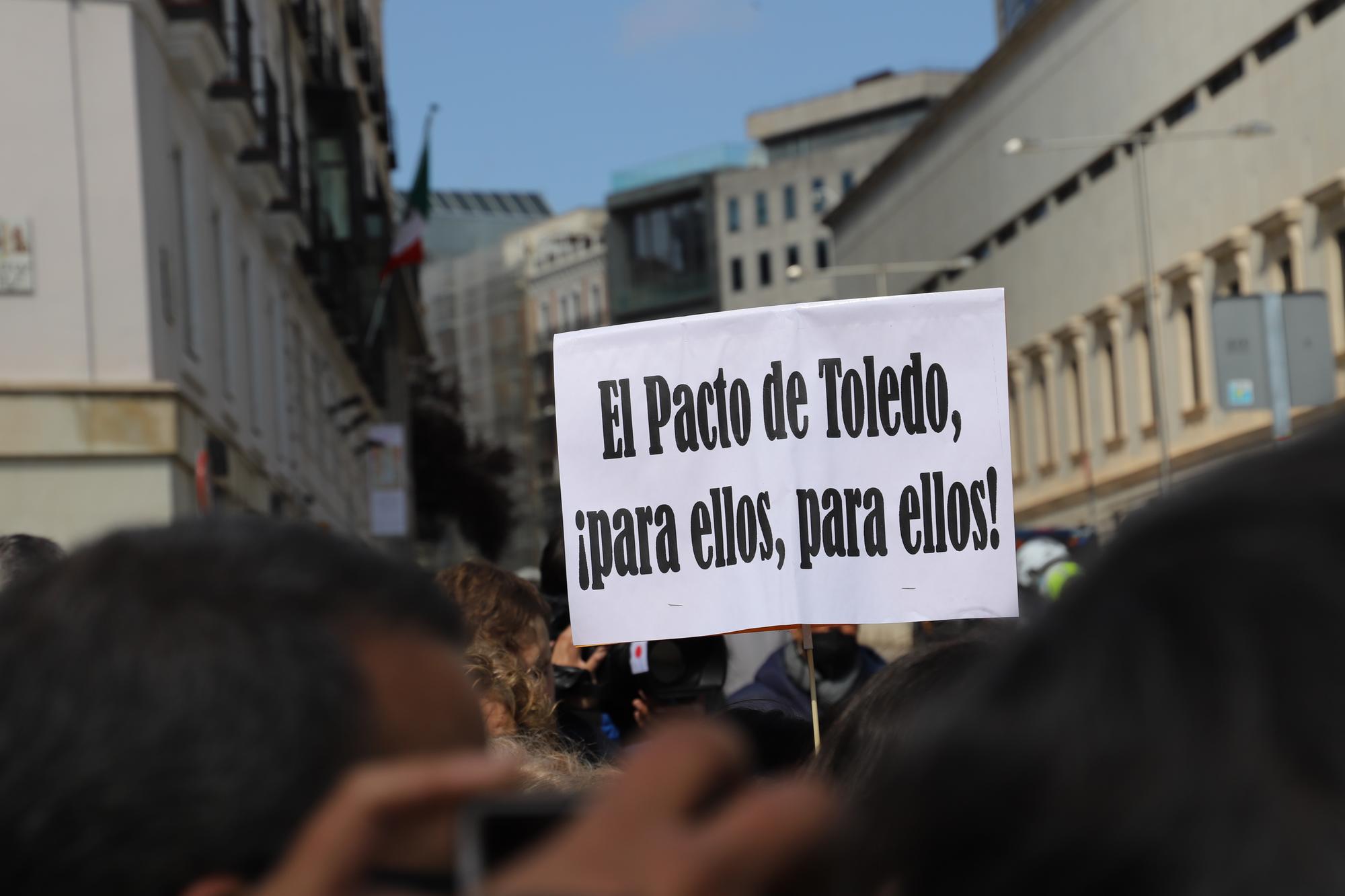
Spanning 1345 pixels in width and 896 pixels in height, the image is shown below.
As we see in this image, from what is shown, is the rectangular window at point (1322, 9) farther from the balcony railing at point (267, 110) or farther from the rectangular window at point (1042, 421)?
the balcony railing at point (267, 110)

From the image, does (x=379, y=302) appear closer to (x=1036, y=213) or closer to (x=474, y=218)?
(x=1036, y=213)

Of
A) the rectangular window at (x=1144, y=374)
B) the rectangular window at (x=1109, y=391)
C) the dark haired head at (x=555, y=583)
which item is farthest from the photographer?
the rectangular window at (x=1109, y=391)

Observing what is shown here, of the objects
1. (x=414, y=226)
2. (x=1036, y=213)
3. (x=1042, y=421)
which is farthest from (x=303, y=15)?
(x=1042, y=421)

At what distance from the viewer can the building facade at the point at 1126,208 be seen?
126 ft

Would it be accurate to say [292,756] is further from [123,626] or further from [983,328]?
[983,328]

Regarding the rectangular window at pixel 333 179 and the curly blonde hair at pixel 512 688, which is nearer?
the curly blonde hair at pixel 512 688

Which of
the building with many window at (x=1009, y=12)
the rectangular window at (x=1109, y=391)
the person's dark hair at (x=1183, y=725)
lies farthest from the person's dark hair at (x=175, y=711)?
the building with many window at (x=1009, y=12)

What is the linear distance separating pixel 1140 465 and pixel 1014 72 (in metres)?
12.8

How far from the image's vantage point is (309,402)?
93.5ft

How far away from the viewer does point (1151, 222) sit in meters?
46.4

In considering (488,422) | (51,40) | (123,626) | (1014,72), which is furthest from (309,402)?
(488,422)

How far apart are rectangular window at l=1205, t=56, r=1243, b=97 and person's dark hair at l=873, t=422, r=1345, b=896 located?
42904mm

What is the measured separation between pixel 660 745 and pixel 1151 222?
47290 millimetres

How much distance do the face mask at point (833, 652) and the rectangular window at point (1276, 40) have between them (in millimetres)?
35155
